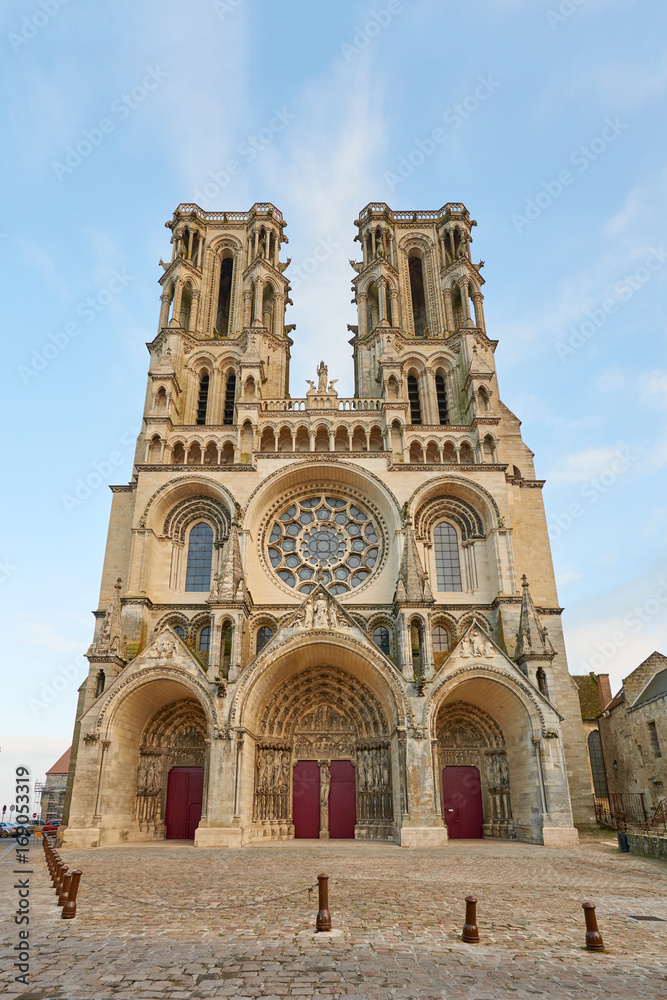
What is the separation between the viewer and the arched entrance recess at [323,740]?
20984mm

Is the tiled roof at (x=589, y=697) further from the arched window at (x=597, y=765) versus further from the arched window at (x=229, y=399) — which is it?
the arched window at (x=229, y=399)

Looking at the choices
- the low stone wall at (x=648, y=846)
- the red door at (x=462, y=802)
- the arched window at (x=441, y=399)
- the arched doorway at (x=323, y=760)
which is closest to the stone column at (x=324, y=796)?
the arched doorway at (x=323, y=760)

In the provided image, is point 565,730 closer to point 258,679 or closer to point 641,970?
point 258,679

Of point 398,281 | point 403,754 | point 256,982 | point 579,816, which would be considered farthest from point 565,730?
point 398,281

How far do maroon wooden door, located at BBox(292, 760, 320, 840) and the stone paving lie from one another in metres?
9.10

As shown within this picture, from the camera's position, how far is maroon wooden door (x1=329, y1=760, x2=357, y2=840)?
73.6 feet

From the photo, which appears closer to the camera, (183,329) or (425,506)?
(425,506)

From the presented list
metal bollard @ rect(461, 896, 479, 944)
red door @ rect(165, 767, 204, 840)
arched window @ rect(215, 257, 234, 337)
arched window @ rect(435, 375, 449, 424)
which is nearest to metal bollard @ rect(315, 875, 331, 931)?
metal bollard @ rect(461, 896, 479, 944)

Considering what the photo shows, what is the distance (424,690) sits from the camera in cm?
2048

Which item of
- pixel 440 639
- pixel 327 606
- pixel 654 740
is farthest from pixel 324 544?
pixel 654 740

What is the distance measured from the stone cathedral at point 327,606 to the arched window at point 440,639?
0.17ft

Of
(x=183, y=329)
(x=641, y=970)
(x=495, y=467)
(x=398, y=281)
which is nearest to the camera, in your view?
(x=641, y=970)

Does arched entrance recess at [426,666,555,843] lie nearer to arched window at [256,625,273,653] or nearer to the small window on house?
arched window at [256,625,273,653]

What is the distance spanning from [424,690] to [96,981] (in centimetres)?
1552
